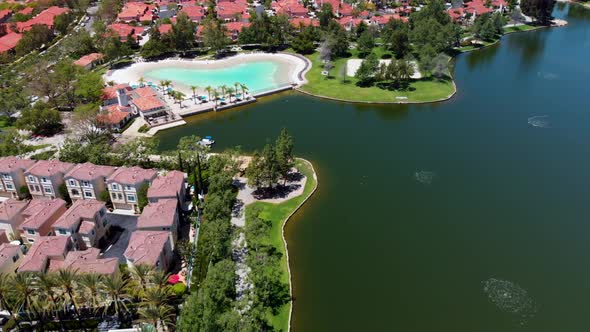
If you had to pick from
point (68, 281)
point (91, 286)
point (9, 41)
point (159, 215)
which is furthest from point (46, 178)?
point (9, 41)

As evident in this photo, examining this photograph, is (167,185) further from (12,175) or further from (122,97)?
(122,97)

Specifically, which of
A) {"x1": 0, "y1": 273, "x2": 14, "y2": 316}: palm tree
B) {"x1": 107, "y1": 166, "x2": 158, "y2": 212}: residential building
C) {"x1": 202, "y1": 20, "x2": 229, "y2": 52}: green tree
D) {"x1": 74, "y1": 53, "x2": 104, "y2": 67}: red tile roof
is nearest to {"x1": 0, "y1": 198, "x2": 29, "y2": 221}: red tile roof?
{"x1": 107, "y1": 166, "x2": 158, "y2": 212}: residential building

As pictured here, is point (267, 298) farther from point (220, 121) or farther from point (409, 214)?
point (220, 121)

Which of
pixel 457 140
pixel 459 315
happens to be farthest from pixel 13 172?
pixel 457 140

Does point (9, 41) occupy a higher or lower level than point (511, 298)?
higher

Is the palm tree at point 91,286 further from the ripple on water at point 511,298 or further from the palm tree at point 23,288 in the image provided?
the ripple on water at point 511,298

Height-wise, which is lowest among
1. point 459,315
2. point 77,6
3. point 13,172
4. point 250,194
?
point 459,315
